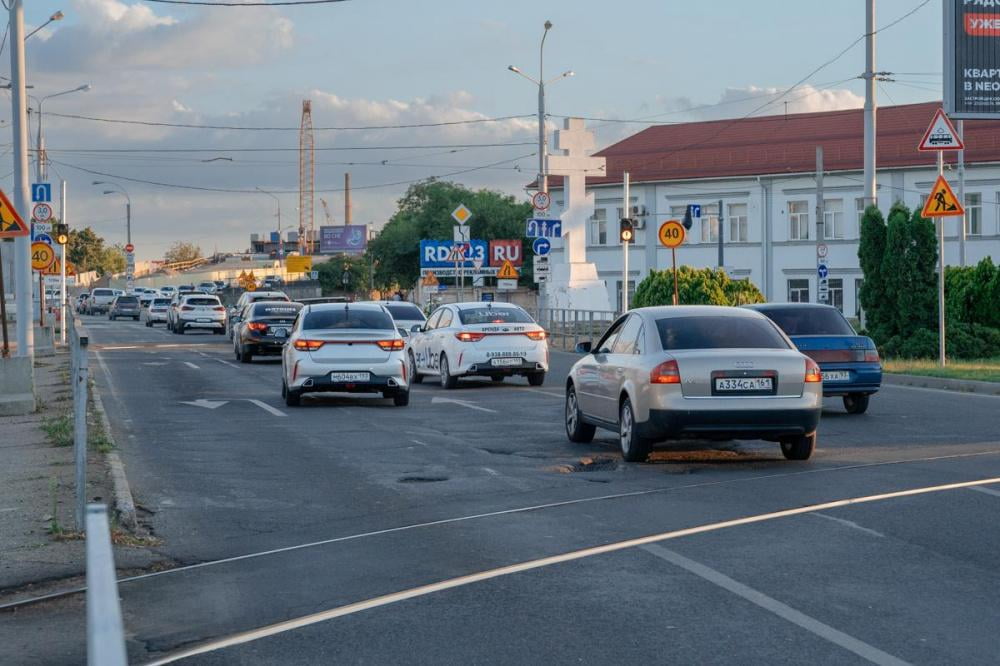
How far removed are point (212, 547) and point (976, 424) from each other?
1088 centimetres

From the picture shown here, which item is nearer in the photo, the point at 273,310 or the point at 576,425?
the point at 576,425

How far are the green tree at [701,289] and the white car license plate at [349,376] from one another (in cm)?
1872

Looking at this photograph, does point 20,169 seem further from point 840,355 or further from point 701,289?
point 840,355

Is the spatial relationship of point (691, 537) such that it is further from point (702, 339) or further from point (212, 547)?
point (702, 339)

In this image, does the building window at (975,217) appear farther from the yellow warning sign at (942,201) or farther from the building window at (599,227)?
the yellow warning sign at (942,201)

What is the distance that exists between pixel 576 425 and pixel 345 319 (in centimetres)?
728

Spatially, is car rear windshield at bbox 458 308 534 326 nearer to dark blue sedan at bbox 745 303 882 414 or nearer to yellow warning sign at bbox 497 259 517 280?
dark blue sedan at bbox 745 303 882 414

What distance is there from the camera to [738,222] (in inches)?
2817

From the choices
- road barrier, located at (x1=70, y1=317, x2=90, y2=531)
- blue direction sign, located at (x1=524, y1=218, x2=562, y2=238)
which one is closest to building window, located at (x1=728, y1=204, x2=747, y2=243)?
blue direction sign, located at (x1=524, y1=218, x2=562, y2=238)

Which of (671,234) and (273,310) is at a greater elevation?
(671,234)

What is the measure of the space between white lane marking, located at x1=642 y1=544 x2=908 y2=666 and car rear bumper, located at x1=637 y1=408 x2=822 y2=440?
4256 mm

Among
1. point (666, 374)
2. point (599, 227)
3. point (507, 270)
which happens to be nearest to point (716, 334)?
point (666, 374)

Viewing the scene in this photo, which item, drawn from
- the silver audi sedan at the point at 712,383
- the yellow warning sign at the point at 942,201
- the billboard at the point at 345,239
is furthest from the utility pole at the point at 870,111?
the billboard at the point at 345,239

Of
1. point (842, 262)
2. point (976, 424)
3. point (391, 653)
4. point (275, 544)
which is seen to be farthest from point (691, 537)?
point (842, 262)
